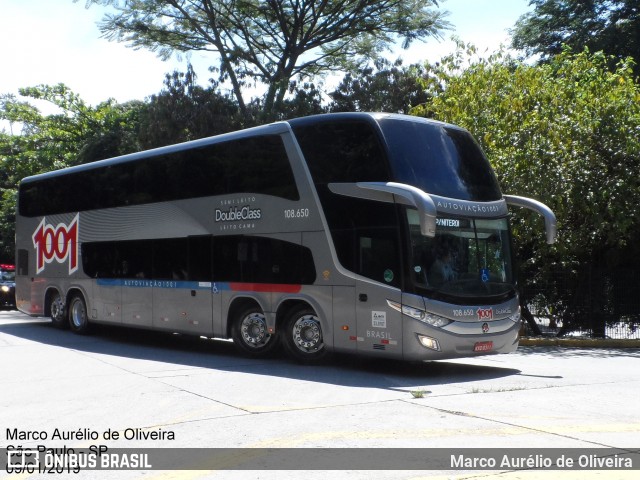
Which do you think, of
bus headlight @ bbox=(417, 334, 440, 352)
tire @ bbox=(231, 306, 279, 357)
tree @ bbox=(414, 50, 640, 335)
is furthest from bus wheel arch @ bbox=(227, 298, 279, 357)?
tree @ bbox=(414, 50, 640, 335)

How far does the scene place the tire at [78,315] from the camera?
798 inches

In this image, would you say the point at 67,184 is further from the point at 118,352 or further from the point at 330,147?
the point at 330,147

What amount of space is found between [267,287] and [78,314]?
7.52 meters

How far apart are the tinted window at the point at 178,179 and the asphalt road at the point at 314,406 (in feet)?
10.3

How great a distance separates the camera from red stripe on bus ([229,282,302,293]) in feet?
47.2

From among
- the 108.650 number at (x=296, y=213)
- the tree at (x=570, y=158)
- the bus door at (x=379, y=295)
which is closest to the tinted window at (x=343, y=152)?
the 108.650 number at (x=296, y=213)

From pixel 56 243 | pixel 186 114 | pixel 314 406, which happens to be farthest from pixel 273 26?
pixel 314 406

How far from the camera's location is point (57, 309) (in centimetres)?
2141

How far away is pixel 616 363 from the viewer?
16078mm

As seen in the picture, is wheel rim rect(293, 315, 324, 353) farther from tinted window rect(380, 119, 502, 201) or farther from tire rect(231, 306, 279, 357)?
tinted window rect(380, 119, 502, 201)

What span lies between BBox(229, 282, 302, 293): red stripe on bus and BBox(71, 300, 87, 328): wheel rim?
6190 millimetres

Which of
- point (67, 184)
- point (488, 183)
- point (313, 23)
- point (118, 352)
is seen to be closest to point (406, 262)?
point (488, 183)

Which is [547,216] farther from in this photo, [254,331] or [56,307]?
[56,307]

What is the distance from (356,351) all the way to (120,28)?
25.9 metres
